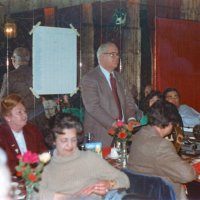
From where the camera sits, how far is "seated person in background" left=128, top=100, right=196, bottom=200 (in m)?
2.54

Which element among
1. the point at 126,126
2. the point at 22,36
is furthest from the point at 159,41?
the point at 126,126

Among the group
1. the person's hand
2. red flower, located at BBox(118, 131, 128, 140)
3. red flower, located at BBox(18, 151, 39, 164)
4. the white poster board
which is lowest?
the person's hand

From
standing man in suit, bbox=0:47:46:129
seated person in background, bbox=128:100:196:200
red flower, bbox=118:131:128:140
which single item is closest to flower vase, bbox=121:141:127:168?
red flower, bbox=118:131:128:140

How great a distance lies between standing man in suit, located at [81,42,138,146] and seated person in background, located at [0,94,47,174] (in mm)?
1220

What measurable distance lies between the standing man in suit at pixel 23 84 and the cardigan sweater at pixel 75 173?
2588mm

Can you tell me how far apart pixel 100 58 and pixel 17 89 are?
1.04m

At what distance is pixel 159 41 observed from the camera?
6590mm

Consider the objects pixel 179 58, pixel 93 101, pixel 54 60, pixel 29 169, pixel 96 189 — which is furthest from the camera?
pixel 179 58

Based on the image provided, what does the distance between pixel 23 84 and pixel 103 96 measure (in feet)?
3.36

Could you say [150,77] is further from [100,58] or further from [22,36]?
[22,36]

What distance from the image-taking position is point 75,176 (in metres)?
2.46

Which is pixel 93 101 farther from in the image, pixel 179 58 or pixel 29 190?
pixel 179 58

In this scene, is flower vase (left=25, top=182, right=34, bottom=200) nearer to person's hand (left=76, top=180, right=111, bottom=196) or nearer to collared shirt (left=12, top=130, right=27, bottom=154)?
person's hand (left=76, top=180, right=111, bottom=196)

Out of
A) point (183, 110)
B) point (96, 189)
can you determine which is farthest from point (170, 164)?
point (183, 110)
